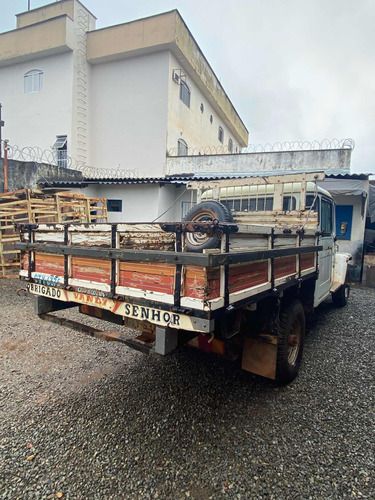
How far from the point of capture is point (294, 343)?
3.25m

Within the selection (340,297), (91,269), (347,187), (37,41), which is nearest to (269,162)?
(347,187)

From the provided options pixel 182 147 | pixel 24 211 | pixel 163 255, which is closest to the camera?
pixel 163 255

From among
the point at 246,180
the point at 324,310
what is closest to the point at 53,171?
the point at 246,180

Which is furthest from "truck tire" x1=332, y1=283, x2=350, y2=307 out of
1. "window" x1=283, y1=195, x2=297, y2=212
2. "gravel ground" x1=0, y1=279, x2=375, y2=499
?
"window" x1=283, y1=195, x2=297, y2=212

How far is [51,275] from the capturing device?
9.09 feet

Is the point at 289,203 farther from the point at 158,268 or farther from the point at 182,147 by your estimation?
the point at 182,147

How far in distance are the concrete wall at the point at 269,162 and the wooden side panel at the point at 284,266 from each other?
939 cm

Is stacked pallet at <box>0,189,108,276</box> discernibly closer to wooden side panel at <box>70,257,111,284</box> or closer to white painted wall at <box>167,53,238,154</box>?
wooden side panel at <box>70,257,111,284</box>

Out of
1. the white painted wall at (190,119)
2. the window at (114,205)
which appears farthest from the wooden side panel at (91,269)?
the white painted wall at (190,119)

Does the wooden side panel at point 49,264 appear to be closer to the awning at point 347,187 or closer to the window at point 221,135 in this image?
the awning at point 347,187

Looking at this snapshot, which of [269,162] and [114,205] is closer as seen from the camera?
[114,205]

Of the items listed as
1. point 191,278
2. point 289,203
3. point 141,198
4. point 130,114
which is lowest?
point 191,278

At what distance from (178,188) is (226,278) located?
10141 millimetres

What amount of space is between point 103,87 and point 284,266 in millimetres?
16108
